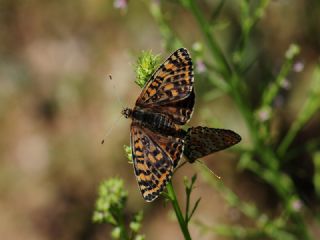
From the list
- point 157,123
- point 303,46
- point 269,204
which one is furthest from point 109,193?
point 303,46

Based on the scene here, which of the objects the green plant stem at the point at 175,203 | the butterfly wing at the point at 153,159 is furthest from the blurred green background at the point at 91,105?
the green plant stem at the point at 175,203

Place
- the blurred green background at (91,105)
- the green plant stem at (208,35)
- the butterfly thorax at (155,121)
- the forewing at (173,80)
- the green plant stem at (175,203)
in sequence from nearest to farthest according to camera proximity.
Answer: the green plant stem at (175,203) < the forewing at (173,80) < the butterfly thorax at (155,121) < the green plant stem at (208,35) < the blurred green background at (91,105)

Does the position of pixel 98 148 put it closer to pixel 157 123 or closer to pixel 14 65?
pixel 14 65

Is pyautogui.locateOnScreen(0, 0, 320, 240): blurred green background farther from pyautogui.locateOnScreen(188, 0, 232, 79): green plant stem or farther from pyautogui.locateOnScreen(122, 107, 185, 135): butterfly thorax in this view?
pyautogui.locateOnScreen(122, 107, 185, 135): butterfly thorax

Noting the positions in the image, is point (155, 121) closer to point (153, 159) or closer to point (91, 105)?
point (153, 159)

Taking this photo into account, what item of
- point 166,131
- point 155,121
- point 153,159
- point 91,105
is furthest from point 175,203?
point 91,105

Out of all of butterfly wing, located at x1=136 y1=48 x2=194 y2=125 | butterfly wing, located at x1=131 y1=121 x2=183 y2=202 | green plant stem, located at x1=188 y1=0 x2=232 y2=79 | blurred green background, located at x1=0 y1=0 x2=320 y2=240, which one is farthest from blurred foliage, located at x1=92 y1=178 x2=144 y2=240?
blurred green background, located at x1=0 y1=0 x2=320 y2=240

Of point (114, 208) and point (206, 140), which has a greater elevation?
point (114, 208)

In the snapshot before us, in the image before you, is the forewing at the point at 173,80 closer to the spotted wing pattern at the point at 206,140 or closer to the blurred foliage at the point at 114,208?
the spotted wing pattern at the point at 206,140
